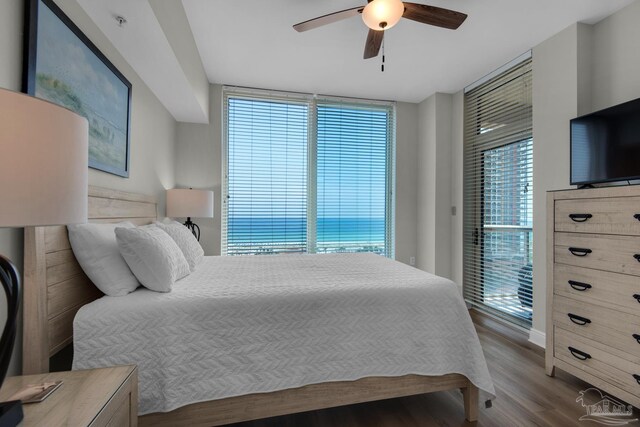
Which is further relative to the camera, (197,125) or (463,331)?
(197,125)

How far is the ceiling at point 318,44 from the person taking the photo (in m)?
2.08

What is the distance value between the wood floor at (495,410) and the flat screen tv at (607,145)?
57.4 inches

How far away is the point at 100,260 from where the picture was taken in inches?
54.8

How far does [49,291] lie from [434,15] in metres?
2.50

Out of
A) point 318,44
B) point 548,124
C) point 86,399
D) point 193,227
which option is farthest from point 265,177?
point 86,399

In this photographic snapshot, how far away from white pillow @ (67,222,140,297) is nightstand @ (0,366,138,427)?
1.50ft

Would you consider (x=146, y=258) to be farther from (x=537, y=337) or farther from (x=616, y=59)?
(x=616, y=59)

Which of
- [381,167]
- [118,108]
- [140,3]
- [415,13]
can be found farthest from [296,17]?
[381,167]

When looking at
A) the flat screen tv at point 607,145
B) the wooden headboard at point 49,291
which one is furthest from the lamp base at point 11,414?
the flat screen tv at point 607,145

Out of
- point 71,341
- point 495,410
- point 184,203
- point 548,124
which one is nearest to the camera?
point 71,341

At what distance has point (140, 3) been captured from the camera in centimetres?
152

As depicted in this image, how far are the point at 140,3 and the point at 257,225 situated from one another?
2602 millimetres

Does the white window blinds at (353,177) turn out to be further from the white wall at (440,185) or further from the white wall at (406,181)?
the white wall at (440,185)

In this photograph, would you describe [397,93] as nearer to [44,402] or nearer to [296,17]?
[296,17]
